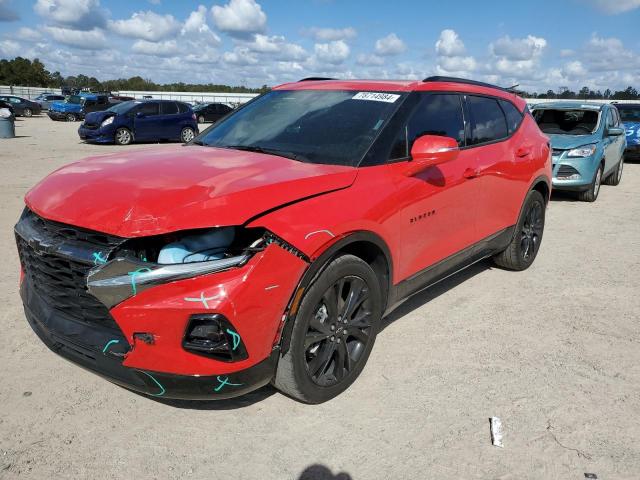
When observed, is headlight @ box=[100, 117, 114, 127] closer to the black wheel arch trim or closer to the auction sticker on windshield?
the auction sticker on windshield

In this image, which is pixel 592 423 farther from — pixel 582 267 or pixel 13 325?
pixel 13 325

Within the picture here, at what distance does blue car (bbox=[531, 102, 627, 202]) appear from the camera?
918cm

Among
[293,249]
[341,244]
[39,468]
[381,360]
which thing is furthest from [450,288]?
[39,468]

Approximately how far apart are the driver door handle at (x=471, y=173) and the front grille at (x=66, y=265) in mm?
2636

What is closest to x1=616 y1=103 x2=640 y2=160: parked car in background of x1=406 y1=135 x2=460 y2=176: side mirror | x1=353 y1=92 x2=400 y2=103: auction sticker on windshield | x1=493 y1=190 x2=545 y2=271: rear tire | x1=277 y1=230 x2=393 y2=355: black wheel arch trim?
x1=493 y1=190 x2=545 y2=271: rear tire

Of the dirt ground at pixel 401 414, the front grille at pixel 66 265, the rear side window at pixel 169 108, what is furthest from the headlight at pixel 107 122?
the front grille at pixel 66 265

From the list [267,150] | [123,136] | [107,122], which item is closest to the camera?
[267,150]

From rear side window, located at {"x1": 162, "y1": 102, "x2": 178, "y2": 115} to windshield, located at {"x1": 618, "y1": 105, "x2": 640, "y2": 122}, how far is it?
14.9 metres

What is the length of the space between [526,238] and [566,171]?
14.7ft

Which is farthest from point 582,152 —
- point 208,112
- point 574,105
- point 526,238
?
point 208,112

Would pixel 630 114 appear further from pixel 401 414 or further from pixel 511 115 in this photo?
pixel 401 414

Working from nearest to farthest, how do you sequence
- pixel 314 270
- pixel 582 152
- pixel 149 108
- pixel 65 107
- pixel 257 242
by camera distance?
pixel 257 242 < pixel 314 270 < pixel 582 152 < pixel 149 108 < pixel 65 107

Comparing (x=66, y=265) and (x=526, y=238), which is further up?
(x=66, y=265)

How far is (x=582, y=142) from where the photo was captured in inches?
367
